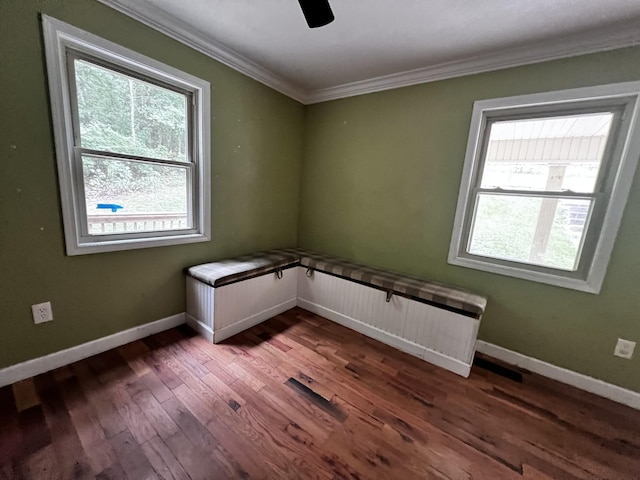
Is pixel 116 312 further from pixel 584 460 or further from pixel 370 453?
pixel 584 460

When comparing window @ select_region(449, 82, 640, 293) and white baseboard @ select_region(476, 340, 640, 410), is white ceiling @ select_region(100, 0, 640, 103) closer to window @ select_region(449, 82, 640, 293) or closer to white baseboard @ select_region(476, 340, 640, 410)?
window @ select_region(449, 82, 640, 293)

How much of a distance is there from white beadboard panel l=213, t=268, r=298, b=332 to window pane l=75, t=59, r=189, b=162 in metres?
1.18

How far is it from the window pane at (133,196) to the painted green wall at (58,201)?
0.59ft

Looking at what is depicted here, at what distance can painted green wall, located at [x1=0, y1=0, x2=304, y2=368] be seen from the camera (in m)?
1.33

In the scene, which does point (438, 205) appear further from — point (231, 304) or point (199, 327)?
point (199, 327)

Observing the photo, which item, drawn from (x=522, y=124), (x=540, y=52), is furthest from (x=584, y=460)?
(x=540, y=52)

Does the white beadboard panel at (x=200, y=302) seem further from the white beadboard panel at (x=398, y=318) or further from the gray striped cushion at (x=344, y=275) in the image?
the white beadboard panel at (x=398, y=318)

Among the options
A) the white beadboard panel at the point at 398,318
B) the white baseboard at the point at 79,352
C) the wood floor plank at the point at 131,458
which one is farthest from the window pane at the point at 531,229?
the white baseboard at the point at 79,352

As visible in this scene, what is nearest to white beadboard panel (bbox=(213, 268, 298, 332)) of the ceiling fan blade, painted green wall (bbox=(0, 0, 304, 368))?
painted green wall (bbox=(0, 0, 304, 368))

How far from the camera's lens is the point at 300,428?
51.7 inches

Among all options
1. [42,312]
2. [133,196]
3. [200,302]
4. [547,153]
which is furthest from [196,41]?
[547,153]

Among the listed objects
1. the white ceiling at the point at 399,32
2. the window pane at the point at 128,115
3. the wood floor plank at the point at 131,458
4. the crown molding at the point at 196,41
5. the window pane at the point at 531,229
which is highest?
the white ceiling at the point at 399,32

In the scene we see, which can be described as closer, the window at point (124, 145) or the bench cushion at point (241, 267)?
the window at point (124, 145)

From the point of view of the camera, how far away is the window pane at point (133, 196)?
65.6 inches
